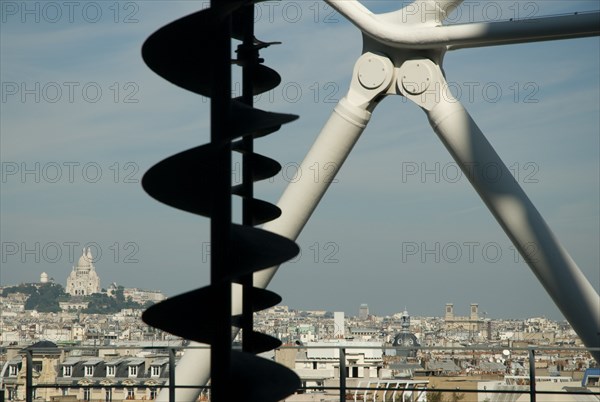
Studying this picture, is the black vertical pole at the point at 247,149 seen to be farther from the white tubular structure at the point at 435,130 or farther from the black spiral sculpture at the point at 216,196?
the white tubular structure at the point at 435,130

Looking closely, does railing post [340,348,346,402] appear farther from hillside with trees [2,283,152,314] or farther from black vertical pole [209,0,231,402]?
hillside with trees [2,283,152,314]

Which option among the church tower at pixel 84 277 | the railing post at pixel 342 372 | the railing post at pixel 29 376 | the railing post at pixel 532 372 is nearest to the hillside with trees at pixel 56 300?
the church tower at pixel 84 277

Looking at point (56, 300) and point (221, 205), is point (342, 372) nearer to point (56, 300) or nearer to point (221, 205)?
point (221, 205)

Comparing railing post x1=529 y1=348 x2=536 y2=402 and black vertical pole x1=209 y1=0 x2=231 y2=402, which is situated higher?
black vertical pole x1=209 y1=0 x2=231 y2=402

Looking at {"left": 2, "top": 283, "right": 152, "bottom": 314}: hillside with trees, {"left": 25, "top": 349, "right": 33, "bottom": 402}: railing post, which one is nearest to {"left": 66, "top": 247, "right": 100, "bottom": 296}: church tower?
{"left": 2, "top": 283, "right": 152, "bottom": 314}: hillside with trees

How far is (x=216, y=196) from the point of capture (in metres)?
1.28

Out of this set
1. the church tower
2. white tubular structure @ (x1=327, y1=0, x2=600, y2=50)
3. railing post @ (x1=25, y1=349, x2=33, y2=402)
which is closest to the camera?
white tubular structure @ (x1=327, y1=0, x2=600, y2=50)

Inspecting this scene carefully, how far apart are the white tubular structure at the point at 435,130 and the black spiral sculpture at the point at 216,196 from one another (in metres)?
2.24

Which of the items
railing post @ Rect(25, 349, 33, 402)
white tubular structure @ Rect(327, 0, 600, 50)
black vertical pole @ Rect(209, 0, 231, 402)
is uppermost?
white tubular structure @ Rect(327, 0, 600, 50)

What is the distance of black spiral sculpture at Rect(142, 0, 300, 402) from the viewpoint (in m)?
1.29

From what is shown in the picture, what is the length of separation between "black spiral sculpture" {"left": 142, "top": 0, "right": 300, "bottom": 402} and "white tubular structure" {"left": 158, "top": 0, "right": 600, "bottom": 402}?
2236mm

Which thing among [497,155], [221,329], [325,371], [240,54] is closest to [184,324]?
[221,329]

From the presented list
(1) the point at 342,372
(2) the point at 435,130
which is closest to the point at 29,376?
(1) the point at 342,372

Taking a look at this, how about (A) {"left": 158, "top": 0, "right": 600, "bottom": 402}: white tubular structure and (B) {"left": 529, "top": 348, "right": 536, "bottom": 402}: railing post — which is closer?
(B) {"left": 529, "top": 348, "right": 536, "bottom": 402}: railing post
